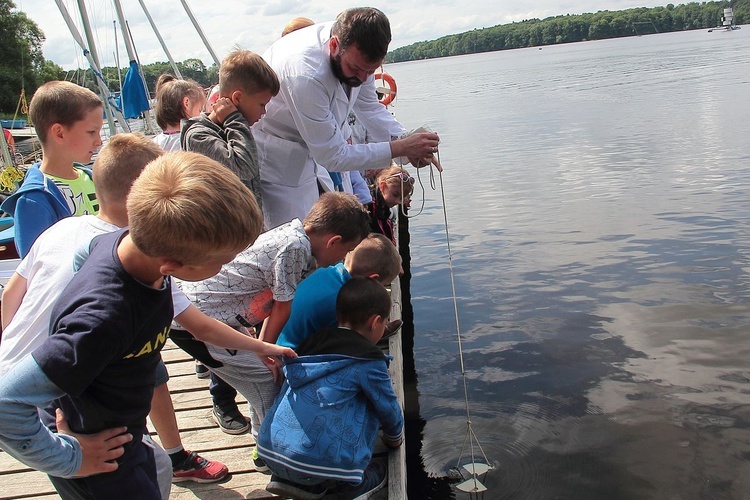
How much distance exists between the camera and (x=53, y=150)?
3053mm

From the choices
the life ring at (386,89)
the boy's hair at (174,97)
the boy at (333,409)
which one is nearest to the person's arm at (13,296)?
the boy at (333,409)

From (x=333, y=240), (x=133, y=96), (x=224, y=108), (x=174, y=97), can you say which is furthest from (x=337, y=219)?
(x=133, y=96)

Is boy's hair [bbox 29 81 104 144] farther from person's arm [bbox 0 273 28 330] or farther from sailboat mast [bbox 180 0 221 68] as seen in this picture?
sailboat mast [bbox 180 0 221 68]

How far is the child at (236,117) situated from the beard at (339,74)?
15.7 inches

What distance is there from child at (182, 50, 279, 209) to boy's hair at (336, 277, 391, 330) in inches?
34.7

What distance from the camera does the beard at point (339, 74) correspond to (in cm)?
370

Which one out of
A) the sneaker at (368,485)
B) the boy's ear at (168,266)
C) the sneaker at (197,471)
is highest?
the boy's ear at (168,266)

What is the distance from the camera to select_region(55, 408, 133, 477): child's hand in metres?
1.75

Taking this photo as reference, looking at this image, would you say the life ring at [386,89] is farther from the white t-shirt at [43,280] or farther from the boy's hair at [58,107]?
the white t-shirt at [43,280]

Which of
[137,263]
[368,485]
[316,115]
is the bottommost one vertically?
[368,485]

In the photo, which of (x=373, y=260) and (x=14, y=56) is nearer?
(x=373, y=260)

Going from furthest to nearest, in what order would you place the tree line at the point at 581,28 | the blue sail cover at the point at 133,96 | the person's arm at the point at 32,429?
1. the tree line at the point at 581,28
2. the blue sail cover at the point at 133,96
3. the person's arm at the point at 32,429

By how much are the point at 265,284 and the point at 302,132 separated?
3.45ft

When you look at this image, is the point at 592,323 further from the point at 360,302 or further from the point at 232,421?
the point at 360,302
